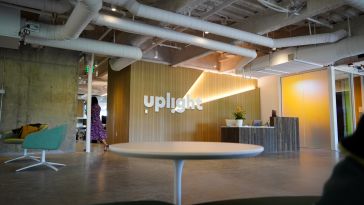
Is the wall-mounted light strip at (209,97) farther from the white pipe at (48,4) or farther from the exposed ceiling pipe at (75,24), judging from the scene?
the white pipe at (48,4)

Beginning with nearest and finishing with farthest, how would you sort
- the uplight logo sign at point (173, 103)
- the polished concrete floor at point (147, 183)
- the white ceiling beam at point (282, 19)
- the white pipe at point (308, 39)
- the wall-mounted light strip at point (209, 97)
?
1. the polished concrete floor at point (147, 183)
2. the white ceiling beam at point (282, 19)
3. the white pipe at point (308, 39)
4. the uplight logo sign at point (173, 103)
5. the wall-mounted light strip at point (209, 97)

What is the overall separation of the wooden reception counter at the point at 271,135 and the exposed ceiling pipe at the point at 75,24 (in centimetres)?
497

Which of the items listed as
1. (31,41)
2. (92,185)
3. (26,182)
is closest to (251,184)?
(92,185)

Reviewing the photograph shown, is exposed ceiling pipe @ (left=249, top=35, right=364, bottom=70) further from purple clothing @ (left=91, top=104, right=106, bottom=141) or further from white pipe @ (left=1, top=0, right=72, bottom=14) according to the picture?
white pipe @ (left=1, top=0, right=72, bottom=14)

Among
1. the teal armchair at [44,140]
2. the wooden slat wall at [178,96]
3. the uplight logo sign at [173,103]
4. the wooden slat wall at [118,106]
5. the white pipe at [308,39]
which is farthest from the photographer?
the uplight logo sign at [173,103]

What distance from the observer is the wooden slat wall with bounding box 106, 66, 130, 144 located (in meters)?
9.55

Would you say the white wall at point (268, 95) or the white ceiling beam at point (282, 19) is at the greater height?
the white ceiling beam at point (282, 19)

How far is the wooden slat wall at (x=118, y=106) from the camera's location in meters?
9.55

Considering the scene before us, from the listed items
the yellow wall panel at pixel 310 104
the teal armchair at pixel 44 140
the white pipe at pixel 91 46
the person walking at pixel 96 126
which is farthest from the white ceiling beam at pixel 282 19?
the teal armchair at pixel 44 140

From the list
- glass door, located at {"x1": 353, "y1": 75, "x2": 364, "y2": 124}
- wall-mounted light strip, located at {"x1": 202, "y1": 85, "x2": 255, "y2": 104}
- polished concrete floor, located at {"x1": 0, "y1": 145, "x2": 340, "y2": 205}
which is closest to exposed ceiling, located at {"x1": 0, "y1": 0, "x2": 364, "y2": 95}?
wall-mounted light strip, located at {"x1": 202, "y1": 85, "x2": 255, "y2": 104}

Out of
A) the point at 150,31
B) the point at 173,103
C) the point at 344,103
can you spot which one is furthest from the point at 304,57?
the point at 150,31

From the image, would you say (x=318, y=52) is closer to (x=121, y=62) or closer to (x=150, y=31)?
(x=150, y=31)

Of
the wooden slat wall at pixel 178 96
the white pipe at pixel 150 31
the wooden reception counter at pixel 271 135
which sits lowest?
the wooden reception counter at pixel 271 135

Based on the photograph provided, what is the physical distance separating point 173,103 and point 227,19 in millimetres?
3815
